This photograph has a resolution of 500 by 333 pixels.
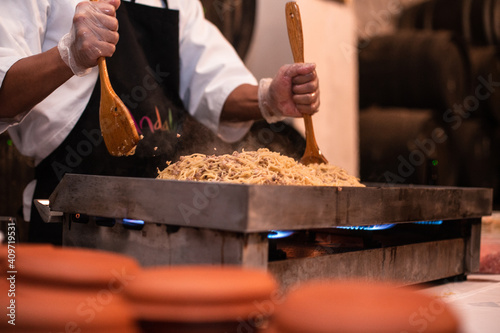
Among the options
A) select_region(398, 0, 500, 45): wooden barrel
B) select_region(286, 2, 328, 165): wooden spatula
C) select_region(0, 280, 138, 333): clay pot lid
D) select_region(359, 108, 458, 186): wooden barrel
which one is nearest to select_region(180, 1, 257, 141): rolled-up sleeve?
select_region(286, 2, 328, 165): wooden spatula

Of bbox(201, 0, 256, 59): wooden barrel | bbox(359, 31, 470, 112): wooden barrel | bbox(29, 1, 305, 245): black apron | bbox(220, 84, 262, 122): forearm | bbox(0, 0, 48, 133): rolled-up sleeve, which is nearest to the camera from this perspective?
bbox(0, 0, 48, 133): rolled-up sleeve

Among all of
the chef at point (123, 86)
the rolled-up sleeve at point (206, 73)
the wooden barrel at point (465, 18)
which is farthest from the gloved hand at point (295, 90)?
the wooden barrel at point (465, 18)

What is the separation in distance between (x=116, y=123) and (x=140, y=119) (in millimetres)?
596

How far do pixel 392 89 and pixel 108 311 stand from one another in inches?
154

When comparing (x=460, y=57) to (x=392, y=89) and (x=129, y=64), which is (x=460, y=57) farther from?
(x=129, y=64)

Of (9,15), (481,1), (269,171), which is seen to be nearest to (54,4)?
(9,15)

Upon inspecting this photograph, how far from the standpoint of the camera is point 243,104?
7.43 feet

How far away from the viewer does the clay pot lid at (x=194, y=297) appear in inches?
26.0

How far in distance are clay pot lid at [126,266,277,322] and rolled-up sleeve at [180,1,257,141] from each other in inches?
65.1

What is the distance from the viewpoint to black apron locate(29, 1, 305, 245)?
1873 mm

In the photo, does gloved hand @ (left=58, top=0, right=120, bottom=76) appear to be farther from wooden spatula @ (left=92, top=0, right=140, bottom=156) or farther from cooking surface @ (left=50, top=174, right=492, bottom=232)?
cooking surface @ (left=50, top=174, right=492, bottom=232)

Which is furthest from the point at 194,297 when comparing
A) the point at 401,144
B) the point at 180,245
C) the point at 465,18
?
the point at 465,18

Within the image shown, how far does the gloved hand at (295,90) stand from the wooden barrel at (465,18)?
9.77ft

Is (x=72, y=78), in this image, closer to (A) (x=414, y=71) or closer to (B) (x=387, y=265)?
(B) (x=387, y=265)
